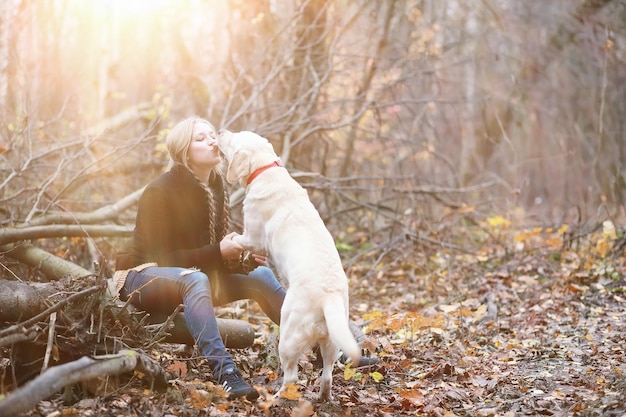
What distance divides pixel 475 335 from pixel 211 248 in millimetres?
2290

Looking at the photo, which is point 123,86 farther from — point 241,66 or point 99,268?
point 99,268

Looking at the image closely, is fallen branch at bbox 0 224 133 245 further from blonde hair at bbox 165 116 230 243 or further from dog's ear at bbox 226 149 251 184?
dog's ear at bbox 226 149 251 184

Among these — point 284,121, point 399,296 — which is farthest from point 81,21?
point 399,296

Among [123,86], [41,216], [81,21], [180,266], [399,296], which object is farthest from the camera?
[123,86]

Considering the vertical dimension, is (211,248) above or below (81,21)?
below

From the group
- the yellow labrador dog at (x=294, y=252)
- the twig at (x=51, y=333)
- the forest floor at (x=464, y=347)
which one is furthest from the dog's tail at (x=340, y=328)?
the twig at (x=51, y=333)

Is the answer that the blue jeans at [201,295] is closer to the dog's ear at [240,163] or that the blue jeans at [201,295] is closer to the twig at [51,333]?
the twig at [51,333]

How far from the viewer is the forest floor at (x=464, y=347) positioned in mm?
3123

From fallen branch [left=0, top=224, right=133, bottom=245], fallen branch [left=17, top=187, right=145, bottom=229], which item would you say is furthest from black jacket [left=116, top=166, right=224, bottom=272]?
fallen branch [left=17, top=187, right=145, bottom=229]

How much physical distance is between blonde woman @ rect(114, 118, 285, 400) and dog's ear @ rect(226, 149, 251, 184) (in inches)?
11.0

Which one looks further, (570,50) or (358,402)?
(570,50)

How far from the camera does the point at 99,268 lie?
3199 mm

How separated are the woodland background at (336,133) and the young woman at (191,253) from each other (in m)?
0.27

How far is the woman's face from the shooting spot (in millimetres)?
3785
